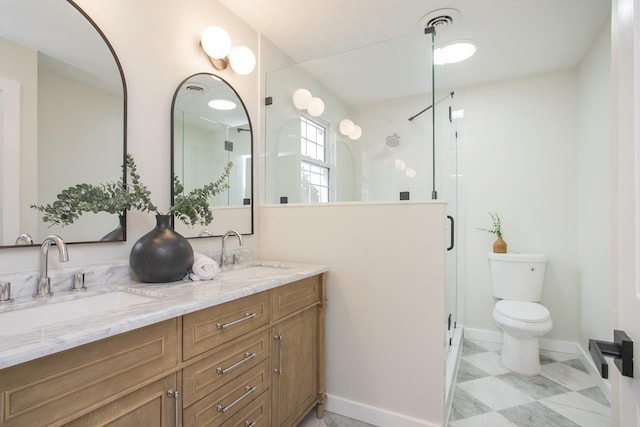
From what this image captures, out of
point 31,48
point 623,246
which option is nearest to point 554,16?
point 623,246

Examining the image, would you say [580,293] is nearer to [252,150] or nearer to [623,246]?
[623,246]

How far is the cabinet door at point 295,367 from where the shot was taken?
1439 millimetres

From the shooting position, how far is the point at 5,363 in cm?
59

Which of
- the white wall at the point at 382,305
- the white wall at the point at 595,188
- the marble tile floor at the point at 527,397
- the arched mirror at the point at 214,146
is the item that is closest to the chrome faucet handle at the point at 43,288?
the arched mirror at the point at 214,146

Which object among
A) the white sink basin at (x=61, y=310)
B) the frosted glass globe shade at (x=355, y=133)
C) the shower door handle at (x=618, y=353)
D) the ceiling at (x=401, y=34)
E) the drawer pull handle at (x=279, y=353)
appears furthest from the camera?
the frosted glass globe shade at (x=355, y=133)

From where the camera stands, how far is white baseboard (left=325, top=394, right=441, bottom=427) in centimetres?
167

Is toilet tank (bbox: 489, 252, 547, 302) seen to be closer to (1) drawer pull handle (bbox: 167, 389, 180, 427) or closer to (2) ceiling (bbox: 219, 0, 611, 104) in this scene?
(2) ceiling (bbox: 219, 0, 611, 104)

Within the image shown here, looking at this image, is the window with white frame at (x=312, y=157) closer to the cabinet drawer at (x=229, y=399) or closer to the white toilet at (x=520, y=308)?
the cabinet drawer at (x=229, y=399)

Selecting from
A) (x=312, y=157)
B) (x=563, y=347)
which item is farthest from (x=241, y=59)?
(x=563, y=347)

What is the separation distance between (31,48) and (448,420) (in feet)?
8.54

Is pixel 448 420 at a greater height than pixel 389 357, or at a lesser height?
lesser

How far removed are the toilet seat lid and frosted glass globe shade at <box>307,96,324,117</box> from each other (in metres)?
2.06

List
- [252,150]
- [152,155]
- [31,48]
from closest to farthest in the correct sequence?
[31,48] → [152,155] → [252,150]

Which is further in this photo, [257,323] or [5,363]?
[257,323]
